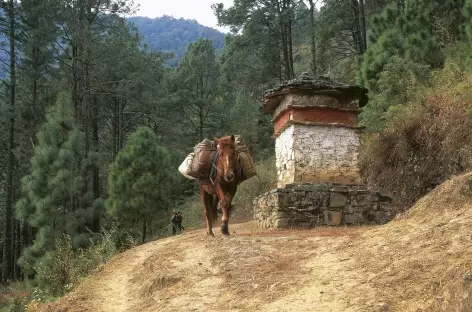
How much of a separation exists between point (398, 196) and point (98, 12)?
58.0ft

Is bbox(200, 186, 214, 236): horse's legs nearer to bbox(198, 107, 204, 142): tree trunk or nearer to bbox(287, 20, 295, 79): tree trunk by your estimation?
bbox(287, 20, 295, 79): tree trunk

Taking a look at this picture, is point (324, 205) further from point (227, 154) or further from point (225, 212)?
point (227, 154)

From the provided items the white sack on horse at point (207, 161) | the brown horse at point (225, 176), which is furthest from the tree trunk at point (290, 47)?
the brown horse at point (225, 176)

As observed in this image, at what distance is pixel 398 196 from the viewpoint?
1496 cm

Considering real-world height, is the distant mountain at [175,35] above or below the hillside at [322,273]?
above

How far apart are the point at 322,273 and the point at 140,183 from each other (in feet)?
49.2

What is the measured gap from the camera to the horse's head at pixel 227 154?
393 inches

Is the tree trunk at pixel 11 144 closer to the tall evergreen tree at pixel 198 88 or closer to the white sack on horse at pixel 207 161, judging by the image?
the tall evergreen tree at pixel 198 88

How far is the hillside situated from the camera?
558cm

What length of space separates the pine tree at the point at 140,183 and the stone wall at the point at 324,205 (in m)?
9.39

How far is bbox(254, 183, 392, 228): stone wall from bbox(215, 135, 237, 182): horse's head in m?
2.51

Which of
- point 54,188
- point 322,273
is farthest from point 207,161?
point 54,188

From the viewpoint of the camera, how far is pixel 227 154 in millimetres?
10125

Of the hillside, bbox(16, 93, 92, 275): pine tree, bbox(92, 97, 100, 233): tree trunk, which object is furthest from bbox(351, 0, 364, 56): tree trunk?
the hillside
